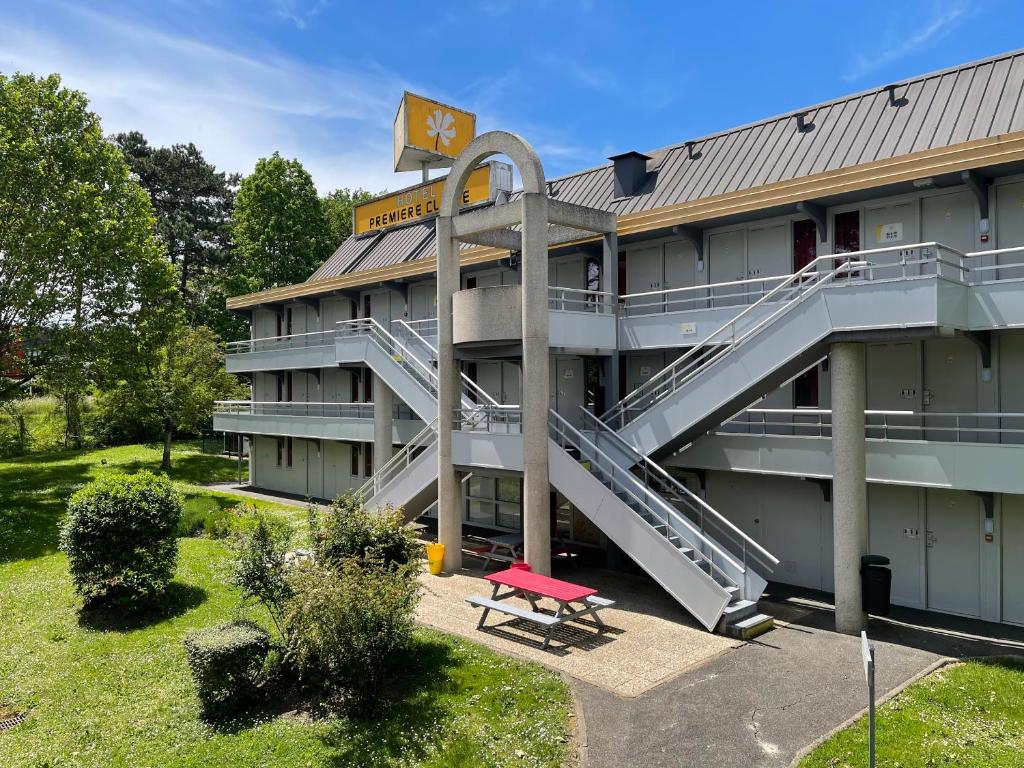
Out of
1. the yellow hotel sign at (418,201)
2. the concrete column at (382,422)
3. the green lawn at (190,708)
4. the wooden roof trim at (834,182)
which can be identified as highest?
the yellow hotel sign at (418,201)

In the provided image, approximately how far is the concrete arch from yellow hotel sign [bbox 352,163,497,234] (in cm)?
641

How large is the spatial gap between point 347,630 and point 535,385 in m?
7.55

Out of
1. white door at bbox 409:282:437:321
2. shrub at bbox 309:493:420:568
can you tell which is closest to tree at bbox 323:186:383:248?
white door at bbox 409:282:437:321

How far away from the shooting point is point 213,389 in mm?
41344

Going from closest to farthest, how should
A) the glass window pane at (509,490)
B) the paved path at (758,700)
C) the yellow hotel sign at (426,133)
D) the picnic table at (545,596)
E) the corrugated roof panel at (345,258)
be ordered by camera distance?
1. the paved path at (758,700)
2. the picnic table at (545,596)
3. the glass window pane at (509,490)
4. the yellow hotel sign at (426,133)
5. the corrugated roof panel at (345,258)

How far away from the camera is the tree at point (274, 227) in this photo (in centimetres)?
5028

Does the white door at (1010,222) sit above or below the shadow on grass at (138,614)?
above

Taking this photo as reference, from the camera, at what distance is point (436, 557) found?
62.6 ft

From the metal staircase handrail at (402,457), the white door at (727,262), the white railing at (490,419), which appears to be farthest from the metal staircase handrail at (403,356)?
the white door at (727,262)

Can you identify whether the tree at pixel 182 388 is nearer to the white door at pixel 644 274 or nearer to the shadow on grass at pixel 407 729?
the white door at pixel 644 274

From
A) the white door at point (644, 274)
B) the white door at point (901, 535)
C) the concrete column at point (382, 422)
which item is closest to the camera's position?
the white door at point (901, 535)

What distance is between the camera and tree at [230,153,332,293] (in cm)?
5028

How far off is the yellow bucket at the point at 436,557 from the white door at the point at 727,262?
9394mm

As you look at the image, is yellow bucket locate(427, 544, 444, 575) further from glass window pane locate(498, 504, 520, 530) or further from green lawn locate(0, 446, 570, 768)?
glass window pane locate(498, 504, 520, 530)
